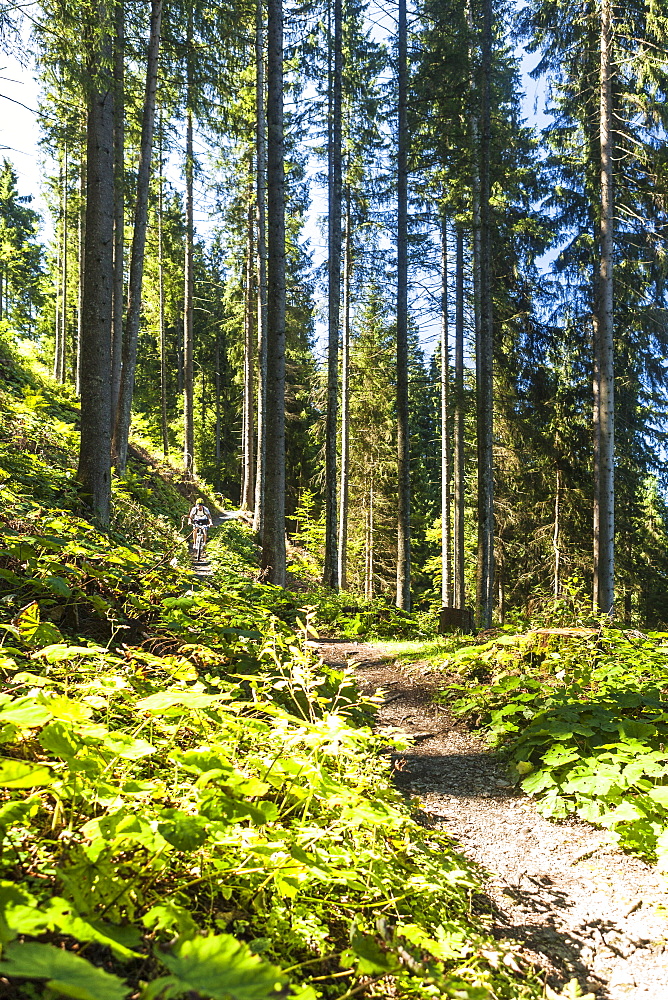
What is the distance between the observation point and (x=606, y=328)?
11.1 m

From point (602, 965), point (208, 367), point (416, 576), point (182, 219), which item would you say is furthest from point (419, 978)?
point (208, 367)

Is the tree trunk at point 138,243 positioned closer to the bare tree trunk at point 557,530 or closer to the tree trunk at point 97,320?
the tree trunk at point 97,320

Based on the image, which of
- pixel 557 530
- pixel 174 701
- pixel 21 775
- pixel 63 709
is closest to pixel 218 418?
pixel 557 530

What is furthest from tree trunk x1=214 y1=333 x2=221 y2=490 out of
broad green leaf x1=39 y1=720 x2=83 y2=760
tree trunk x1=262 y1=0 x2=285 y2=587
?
broad green leaf x1=39 y1=720 x2=83 y2=760

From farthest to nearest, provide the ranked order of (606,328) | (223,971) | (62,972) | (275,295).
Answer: (606,328), (275,295), (223,971), (62,972)

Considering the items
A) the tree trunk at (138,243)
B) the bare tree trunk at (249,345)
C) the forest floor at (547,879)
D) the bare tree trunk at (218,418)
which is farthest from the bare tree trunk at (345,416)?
the bare tree trunk at (218,418)

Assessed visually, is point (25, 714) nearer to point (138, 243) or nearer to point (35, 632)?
point (35, 632)

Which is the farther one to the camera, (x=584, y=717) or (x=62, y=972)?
(x=584, y=717)

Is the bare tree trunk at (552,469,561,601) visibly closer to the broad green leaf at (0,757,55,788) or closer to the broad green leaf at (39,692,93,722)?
the broad green leaf at (39,692,93,722)

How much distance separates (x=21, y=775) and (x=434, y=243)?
18.5 metres

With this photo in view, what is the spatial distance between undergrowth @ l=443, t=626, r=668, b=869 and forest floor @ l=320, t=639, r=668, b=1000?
0.44 feet

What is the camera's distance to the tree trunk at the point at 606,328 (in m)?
11.0

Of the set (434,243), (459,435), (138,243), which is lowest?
(459,435)

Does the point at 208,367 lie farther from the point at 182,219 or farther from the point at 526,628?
the point at 526,628
